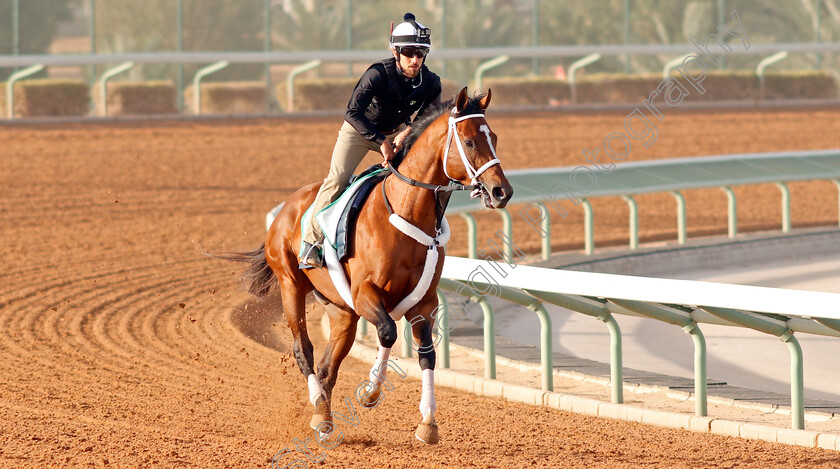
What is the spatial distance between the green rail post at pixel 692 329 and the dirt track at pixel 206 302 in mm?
306

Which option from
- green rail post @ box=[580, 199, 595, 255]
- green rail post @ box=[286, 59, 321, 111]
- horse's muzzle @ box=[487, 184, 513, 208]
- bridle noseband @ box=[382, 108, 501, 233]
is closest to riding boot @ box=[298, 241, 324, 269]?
bridle noseband @ box=[382, 108, 501, 233]

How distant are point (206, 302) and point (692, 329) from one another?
5140 mm

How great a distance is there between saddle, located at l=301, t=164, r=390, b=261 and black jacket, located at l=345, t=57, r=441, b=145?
0.24m

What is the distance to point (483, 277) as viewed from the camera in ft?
24.1

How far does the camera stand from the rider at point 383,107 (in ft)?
19.3

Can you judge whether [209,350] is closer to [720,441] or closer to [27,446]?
[27,446]

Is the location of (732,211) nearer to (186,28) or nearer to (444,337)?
(444,337)

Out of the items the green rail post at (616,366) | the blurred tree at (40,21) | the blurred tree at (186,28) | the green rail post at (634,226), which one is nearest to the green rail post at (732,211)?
the green rail post at (634,226)

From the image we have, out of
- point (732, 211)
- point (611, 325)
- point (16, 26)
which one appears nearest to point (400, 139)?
point (611, 325)

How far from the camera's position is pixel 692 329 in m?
6.55

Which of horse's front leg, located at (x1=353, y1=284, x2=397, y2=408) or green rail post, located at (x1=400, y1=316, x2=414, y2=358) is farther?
green rail post, located at (x1=400, y1=316, x2=414, y2=358)

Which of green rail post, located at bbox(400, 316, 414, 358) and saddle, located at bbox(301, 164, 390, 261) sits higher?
saddle, located at bbox(301, 164, 390, 261)

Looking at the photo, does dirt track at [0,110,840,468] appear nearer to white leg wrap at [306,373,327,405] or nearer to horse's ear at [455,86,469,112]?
white leg wrap at [306,373,327,405]

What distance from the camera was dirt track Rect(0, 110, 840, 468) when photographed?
5.83 m
